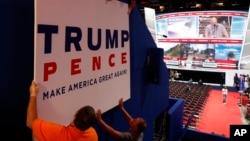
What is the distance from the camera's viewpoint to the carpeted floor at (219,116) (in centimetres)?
1172

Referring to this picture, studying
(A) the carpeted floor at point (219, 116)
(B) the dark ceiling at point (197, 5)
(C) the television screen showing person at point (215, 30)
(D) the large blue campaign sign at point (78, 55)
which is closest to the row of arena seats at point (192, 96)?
(A) the carpeted floor at point (219, 116)

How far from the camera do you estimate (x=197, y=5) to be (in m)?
20.5

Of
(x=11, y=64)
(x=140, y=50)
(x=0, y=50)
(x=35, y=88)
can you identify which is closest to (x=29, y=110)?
(x=35, y=88)

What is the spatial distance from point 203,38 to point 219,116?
29.8 ft

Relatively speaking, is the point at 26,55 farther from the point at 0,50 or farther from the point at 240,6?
the point at 240,6

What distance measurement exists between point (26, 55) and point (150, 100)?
11.7 feet

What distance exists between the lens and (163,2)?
2041cm

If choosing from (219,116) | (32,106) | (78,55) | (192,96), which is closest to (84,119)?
(32,106)

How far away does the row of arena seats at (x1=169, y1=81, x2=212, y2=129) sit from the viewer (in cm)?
1273

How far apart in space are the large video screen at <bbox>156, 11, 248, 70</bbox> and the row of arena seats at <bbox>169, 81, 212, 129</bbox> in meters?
2.27

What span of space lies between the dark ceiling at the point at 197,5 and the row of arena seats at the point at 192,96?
6544 mm

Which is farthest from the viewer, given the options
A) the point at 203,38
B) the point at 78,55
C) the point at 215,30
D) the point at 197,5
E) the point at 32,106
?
the point at 203,38

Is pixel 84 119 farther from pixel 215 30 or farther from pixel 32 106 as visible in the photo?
pixel 215 30

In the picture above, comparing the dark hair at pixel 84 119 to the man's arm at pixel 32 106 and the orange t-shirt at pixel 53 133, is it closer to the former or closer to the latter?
the orange t-shirt at pixel 53 133
